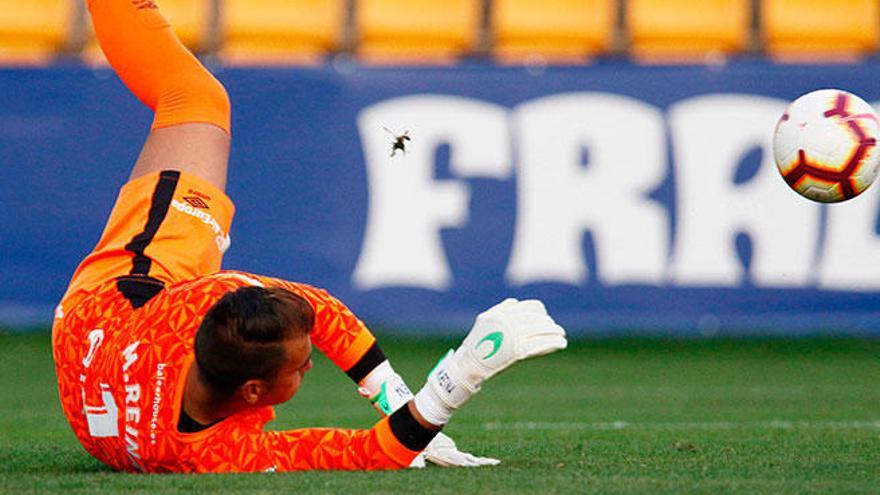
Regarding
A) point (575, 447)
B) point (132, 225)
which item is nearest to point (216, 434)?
point (132, 225)

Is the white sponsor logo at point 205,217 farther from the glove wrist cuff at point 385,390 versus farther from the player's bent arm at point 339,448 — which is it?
the player's bent arm at point 339,448

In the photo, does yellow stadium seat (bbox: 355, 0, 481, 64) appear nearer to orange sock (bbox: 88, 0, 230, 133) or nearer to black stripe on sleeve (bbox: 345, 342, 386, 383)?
orange sock (bbox: 88, 0, 230, 133)

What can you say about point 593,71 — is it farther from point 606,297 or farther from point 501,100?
point 606,297

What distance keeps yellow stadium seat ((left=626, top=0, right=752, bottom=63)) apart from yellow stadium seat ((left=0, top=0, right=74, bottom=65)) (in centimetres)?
439

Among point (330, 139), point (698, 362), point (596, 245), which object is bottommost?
point (698, 362)

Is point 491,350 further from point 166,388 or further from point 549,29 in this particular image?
point 549,29

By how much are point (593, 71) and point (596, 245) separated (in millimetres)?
1238

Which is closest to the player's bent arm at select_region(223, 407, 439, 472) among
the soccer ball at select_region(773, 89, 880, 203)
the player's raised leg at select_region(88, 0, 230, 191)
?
the player's raised leg at select_region(88, 0, 230, 191)

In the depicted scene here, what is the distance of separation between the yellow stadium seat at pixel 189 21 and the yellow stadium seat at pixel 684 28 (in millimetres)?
3278

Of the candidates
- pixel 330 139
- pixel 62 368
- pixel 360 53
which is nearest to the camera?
pixel 62 368

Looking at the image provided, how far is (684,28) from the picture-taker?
11.7 meters

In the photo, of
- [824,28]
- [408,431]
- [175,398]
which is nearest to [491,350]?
[408,431]

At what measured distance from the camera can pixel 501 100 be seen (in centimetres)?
1069

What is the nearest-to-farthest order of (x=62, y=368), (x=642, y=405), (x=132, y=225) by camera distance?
(x=62, y=368) → (x=132, y=225) → (x=642, y=405)
